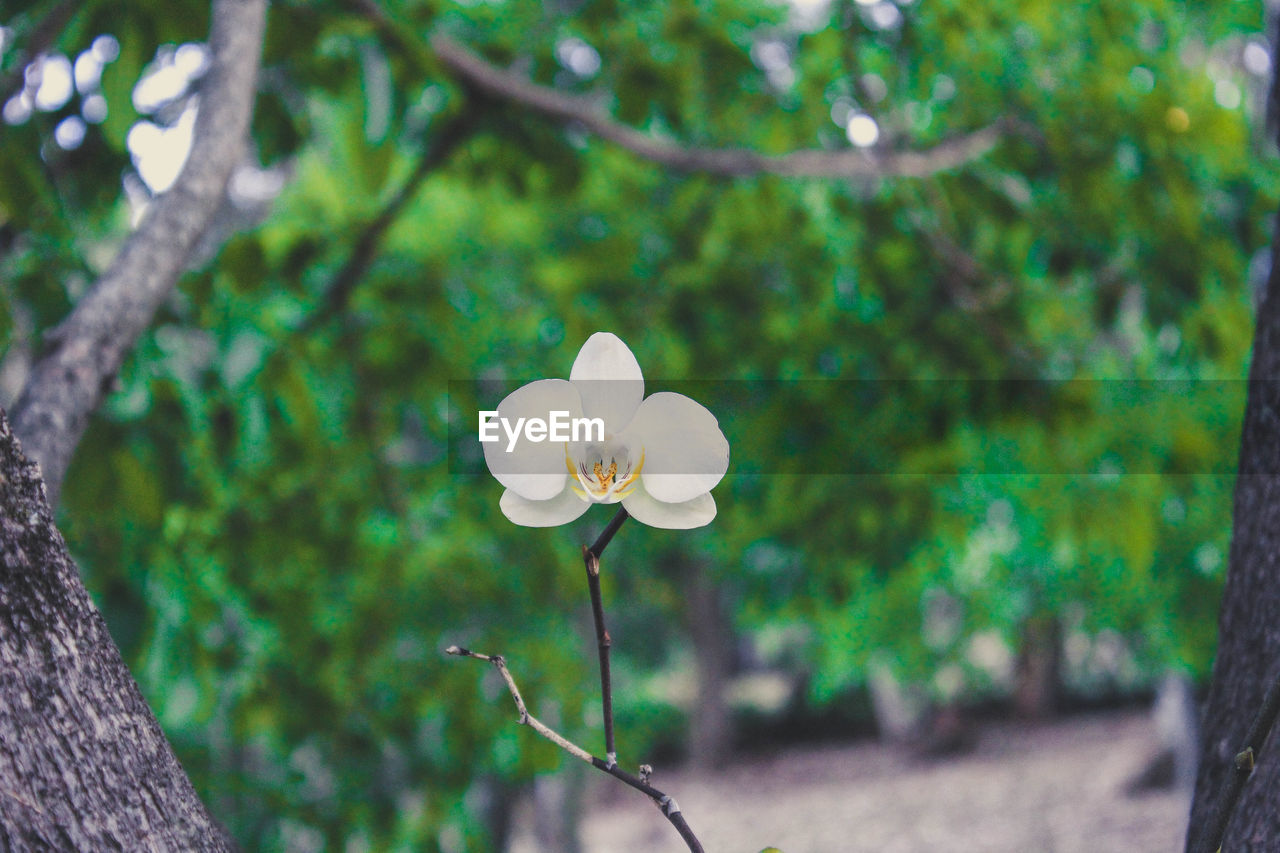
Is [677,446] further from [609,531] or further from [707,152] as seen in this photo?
[707,152]

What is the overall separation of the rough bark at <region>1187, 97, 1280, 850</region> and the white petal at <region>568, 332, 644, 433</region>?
519 millimetres

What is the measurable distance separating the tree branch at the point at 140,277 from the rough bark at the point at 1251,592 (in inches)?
36.5

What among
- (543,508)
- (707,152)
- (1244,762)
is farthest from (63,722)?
(707,152)

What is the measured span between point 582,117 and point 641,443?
169 cm

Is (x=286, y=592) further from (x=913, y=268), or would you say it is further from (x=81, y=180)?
(x=913, y=268)

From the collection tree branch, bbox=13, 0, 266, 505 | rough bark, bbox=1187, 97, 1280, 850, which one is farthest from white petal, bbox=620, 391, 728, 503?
tree branch, bbox=13, 0, 266, 505

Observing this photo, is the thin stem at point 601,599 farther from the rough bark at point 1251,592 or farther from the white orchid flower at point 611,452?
the rough bark at point 1251,592

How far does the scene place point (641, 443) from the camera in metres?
0.42

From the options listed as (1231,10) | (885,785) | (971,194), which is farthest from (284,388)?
(885,785)

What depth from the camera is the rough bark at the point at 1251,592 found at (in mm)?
701

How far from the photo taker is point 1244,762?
500 mm

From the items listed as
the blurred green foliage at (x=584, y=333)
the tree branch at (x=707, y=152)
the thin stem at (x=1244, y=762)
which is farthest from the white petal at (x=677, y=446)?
the tree branch at (x=707, y=152)

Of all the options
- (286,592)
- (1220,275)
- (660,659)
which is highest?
(1220,275)

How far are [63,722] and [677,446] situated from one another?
338 mm
